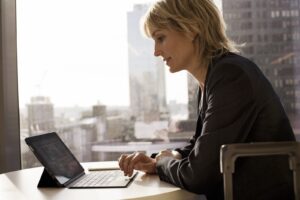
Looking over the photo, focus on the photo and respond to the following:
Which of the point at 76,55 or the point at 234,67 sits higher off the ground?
the point at 76,55

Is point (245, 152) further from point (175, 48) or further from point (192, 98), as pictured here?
point (192, 98)

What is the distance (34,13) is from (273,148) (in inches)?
73.6

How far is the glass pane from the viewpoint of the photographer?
2.20m

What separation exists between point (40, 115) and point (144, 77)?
2.22ft

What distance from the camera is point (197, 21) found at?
3.94 ft

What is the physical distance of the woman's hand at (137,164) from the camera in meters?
1.21

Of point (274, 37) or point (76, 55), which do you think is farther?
point (76, 55)

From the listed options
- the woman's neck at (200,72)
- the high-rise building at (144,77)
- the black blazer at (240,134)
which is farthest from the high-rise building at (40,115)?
the black blazer at (240,134)

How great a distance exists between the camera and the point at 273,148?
835 millimetres

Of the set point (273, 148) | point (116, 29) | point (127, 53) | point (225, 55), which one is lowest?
point (273, 148)

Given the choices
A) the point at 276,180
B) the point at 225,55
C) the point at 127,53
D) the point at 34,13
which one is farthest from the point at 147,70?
the point at 276,180

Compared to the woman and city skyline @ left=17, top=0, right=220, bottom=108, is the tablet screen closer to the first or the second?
the woman

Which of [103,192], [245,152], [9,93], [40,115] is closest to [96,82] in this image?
[40,115]

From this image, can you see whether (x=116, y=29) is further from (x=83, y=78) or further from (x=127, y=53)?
(x=83, y=78)
